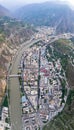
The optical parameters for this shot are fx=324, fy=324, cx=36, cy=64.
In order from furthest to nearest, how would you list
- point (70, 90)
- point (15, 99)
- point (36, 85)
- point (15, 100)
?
point (36, 85) → point (70, 90) → point (15, 99) → point (15, 100)

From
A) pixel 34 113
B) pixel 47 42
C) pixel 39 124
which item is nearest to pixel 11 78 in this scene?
pixel 34 113

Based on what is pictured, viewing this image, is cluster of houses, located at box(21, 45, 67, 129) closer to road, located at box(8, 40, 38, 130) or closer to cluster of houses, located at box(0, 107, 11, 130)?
road, located at box(8, 40, 38, 130)

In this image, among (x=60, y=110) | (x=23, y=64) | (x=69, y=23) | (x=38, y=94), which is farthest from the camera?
(x=69, y=23)

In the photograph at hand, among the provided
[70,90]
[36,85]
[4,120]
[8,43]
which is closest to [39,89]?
[36,85]

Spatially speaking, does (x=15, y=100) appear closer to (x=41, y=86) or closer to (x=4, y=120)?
(x=4, y=120)

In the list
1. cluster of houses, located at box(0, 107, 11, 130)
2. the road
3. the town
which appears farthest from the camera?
the town

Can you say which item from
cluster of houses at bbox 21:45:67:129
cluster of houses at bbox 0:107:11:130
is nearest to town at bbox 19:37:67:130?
cluster of houses at bbox 21:45:67:129

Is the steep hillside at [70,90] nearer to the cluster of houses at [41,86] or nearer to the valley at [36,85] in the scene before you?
the valley at [36,85]

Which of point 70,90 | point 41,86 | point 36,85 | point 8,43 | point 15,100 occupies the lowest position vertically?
point 15,100

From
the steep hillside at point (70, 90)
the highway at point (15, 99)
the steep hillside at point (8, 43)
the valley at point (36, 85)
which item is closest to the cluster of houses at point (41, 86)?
the valley at point (36, 85)

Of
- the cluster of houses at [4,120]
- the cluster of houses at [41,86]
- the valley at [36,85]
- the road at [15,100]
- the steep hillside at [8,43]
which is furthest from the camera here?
the steep hillside at [8,43]

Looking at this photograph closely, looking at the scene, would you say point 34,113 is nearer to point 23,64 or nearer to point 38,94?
point 38,94
